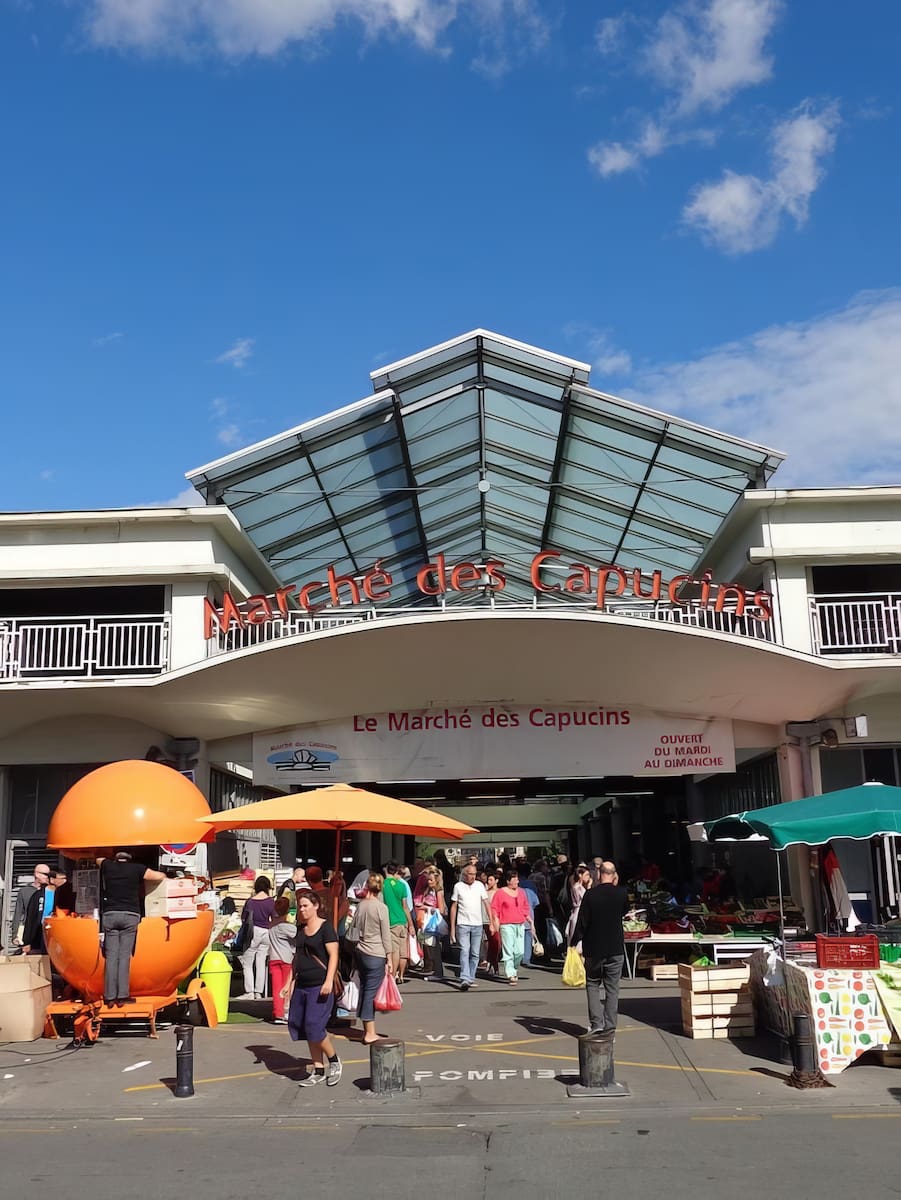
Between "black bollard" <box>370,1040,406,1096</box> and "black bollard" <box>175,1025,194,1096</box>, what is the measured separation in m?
1.45

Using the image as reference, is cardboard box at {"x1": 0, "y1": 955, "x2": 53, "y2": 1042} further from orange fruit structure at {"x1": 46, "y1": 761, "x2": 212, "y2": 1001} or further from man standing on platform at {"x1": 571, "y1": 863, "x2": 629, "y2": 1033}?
man standing on platform at {"x1": 571, "y1": 863, "x2": 629, "y2": 1033}

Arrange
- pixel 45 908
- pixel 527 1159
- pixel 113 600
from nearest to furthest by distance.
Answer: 1. pixel 527 1159
2. pixel 45 908
3. pixel 113 600

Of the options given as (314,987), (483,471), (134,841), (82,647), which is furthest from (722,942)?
(483,471)

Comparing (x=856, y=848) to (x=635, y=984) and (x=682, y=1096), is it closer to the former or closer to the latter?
(x=635, y=984)

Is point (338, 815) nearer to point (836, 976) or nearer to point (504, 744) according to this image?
point (836, 976)

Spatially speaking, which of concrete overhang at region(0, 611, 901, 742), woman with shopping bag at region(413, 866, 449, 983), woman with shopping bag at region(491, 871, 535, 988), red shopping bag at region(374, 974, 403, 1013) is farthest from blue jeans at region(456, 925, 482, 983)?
concrete overhang at region(0, 611, 901, 742)

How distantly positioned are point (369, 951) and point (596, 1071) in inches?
108

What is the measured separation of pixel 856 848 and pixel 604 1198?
14247 millimetres

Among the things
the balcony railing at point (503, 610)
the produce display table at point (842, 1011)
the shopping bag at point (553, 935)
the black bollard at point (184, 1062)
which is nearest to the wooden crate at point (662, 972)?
the shopping bag at point (553, 935)

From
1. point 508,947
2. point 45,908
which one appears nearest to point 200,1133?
point 45,908

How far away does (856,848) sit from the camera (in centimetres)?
1912

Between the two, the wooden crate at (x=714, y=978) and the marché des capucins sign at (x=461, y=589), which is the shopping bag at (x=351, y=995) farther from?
the marché des capucins sign at (x=461, y=589)

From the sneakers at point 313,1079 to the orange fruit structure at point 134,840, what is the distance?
10.0ft

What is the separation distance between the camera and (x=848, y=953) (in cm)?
998
